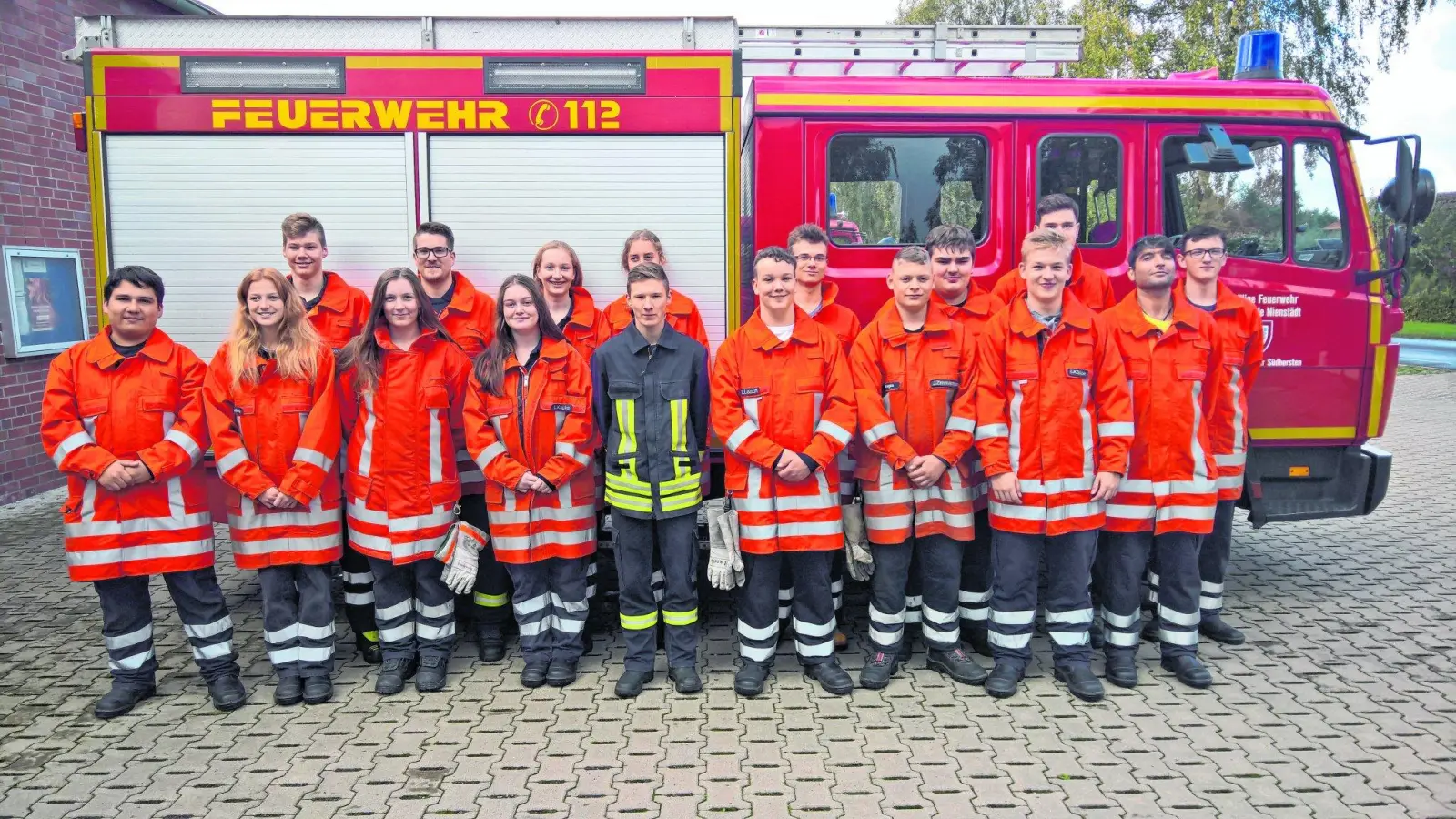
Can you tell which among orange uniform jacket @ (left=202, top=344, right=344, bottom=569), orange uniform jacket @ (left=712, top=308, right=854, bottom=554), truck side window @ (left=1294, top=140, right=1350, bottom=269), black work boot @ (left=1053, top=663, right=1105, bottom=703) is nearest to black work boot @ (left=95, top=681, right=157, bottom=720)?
orange uniform jacket @ (left=202, top=344, right=344, bottom=569)

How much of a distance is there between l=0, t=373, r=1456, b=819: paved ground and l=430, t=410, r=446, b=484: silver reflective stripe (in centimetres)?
94

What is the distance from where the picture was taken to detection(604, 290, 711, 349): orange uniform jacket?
14.8 ft

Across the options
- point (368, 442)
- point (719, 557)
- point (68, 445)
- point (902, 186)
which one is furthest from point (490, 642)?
point (902, 186)

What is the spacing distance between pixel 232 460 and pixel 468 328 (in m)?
1.15

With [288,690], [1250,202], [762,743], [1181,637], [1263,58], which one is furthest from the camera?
[1263,58]

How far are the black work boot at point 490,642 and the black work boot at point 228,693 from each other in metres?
1.00

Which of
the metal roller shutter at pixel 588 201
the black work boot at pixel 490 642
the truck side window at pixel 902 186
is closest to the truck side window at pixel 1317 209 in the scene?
the truck side window at pixel 902 186

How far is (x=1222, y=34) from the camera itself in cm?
1402

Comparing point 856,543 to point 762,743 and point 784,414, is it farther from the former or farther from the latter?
point 762,743

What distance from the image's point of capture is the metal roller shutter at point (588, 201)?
465cm

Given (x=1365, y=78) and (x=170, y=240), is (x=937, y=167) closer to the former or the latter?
(x=170, y=240)

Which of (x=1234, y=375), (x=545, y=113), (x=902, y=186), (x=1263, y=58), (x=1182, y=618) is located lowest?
(x=1182, y=618)

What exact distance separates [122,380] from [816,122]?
322cm

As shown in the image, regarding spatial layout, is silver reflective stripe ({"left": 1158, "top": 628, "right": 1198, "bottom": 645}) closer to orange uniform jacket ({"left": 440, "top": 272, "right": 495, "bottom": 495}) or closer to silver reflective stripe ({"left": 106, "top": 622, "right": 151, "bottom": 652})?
orange uniform jacket ({"left": 440, "top": 272, "right": 495, "bottom": 495})
